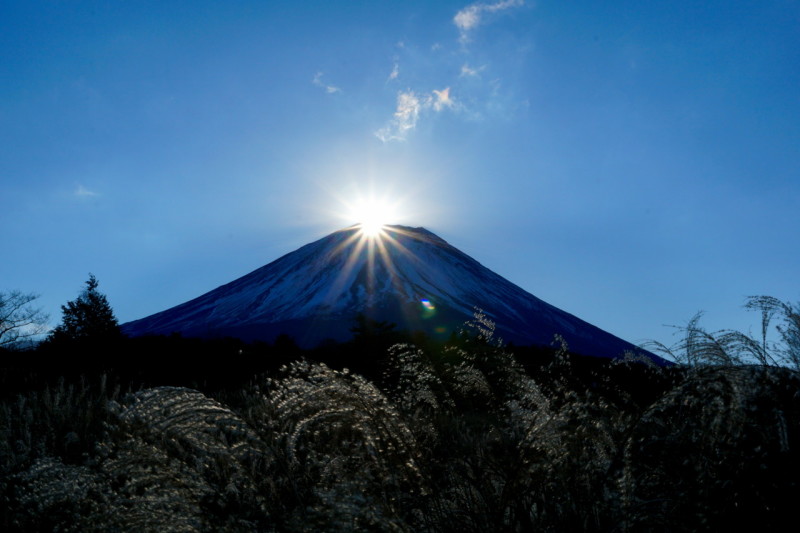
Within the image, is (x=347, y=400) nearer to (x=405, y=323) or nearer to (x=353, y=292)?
(x=405, y=323)

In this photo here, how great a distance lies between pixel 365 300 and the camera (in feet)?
338

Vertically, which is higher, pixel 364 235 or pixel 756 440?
pixel 364 235

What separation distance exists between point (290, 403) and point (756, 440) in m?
1.91

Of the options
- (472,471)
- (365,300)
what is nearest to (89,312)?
(472,471)

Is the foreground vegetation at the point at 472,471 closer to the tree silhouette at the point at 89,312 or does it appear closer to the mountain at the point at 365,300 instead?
the tree silhouette at the point at 89,312

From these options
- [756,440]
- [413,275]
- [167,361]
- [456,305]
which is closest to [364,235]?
[413,275]

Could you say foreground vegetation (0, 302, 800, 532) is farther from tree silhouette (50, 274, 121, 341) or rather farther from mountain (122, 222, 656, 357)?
mountain (122, 222, 656, 357)

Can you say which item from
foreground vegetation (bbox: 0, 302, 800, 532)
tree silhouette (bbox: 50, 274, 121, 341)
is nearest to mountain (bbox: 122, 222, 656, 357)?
tree silhouette (bbox: 50, 274, 121, 341)

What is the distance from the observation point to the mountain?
90.9m

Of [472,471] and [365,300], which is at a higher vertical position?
Answer: [365,300]

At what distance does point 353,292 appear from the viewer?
349 feet

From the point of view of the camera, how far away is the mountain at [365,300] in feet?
298

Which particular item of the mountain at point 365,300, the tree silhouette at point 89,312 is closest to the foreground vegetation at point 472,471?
the tree silhouette at point 89,312

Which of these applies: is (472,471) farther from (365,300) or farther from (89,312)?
(365,300)
